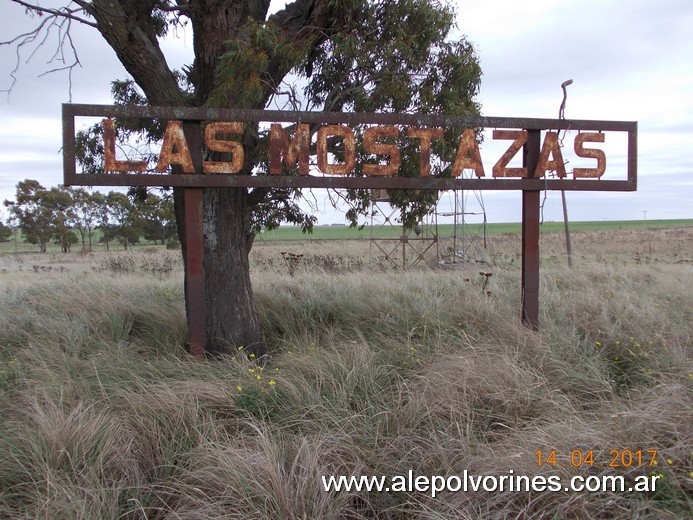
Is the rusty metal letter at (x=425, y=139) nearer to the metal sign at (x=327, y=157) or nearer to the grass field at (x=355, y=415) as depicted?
the metal sign at (x=327, y=157)

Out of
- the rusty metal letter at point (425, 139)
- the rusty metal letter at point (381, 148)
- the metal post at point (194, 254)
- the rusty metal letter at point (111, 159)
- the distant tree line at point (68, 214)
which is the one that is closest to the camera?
the rusty metal letter at point (111, 159)

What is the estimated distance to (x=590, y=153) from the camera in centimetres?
555

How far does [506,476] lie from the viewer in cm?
289

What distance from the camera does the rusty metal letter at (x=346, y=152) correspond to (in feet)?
17.2

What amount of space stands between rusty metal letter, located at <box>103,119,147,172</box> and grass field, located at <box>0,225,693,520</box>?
1.76m

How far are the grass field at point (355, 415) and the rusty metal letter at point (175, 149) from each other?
1889mm

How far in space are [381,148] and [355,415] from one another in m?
2.92

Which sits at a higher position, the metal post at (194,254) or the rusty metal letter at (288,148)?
the rusty metal letter at (288,148)

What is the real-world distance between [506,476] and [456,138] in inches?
162

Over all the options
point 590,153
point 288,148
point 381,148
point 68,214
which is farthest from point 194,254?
point 68,214

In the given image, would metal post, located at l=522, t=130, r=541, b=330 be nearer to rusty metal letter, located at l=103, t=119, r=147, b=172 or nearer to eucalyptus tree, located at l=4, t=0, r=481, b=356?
eucalyptus tree, located at l=4, t=0, r=481, b=356

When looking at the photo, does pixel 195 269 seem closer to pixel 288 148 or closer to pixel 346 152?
pixel 288 148

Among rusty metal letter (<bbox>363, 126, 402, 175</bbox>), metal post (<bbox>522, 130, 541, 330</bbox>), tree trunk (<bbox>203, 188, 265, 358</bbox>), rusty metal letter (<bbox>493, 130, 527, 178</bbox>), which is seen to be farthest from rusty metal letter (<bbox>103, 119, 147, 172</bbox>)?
metal post (<bbox>522, 130, 541, 330</bbox>)

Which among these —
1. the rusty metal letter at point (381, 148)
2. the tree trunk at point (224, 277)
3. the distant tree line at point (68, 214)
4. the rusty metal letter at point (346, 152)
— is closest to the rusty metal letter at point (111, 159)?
the tree trunk at point (224, 277)
